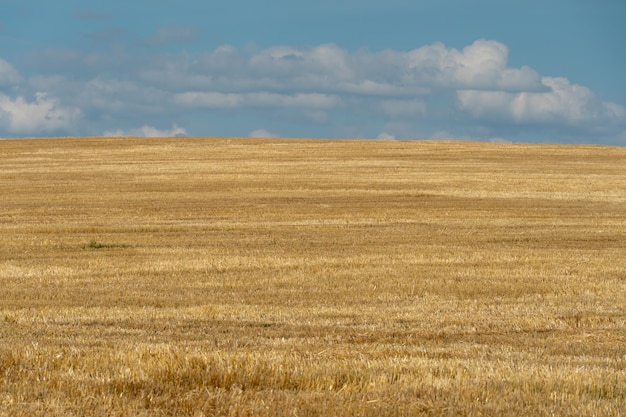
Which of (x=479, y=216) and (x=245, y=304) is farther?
(x=479, y=216)

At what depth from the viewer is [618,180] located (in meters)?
49.0

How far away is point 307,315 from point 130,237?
13.7m

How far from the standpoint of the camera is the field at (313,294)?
7.13 meters

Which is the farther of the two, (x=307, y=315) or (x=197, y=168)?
(x=197, y=168)

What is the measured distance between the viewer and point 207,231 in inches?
1138

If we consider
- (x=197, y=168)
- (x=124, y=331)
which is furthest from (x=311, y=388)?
(x=197, y=168)

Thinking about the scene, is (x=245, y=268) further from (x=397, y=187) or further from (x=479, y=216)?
(x=397, y=187)

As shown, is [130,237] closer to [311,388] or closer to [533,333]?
[533,333]

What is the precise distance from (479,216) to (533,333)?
2084 cm

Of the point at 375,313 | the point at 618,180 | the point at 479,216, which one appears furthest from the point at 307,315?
the point at 618,180

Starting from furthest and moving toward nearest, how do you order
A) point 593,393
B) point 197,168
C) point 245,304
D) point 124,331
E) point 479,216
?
point 197,168 < point 479,216 < point 245,304 < point 124,331 < point 593,393

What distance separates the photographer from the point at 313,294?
17.3 metres

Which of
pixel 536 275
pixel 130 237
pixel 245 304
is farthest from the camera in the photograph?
pixel 130 237

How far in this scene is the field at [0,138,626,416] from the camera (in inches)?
281
